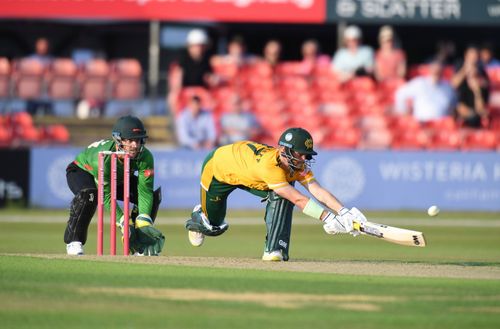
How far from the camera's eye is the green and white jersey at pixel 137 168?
37.4ft

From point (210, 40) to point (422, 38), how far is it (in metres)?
4.72

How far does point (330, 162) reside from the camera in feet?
67.6

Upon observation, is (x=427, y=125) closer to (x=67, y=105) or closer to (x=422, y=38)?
(x=422, y=38)

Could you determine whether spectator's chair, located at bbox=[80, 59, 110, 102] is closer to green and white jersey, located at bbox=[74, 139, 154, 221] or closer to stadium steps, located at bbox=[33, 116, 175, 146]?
stadium steps, located at bbox=[33, 116, 175, 146]

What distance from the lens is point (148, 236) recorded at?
11.5 meters

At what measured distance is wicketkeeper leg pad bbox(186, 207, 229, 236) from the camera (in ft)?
39.9

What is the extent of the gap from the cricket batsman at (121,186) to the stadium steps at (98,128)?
9.54 metres

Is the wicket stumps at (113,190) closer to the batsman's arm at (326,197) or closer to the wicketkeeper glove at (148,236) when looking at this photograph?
the wicketkeeper glove at (148,236)

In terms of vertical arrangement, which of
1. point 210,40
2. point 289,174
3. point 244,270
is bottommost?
point 244,270

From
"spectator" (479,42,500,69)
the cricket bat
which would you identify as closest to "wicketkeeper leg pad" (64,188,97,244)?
the cricket bat

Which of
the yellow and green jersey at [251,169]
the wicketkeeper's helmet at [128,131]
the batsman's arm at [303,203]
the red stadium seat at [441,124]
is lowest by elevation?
the batsman's arm at [303,203]

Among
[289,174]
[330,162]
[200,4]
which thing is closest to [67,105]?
[200,4]

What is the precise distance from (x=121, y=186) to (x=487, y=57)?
13.4 metres

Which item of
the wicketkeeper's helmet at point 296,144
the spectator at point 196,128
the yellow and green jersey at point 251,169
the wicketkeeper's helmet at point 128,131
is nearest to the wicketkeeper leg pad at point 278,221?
the yellow and green jersey at point 251,169
